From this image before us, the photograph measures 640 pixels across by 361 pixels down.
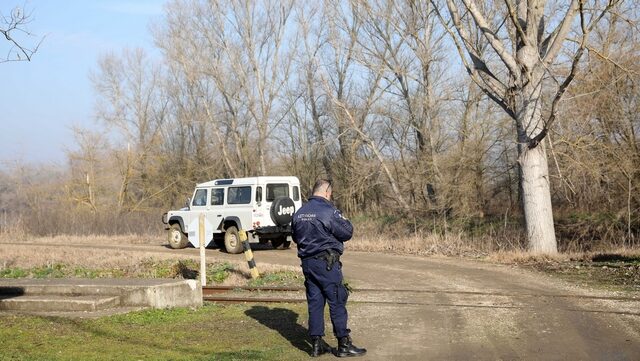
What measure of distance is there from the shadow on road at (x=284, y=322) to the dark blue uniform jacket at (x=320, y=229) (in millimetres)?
1200

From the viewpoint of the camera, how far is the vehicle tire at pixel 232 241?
72.7ft

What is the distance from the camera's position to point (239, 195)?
878 inches

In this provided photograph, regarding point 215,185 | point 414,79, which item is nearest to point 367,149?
point 414,79

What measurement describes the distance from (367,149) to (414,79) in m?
4.64

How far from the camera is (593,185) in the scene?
23375 millimetres

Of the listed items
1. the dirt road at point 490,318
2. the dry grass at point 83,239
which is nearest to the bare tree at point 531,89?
the dirt road at point 490,318

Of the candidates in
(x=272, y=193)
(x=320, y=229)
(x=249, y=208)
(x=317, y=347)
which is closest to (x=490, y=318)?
(x=317, y=347)

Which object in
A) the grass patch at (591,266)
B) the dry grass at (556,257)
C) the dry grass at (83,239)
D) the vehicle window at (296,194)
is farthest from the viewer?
the dry grass at (83,239)

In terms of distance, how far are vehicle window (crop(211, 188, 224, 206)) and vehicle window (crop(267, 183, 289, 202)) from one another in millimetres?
1628

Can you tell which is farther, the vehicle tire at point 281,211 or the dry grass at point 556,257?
the vehicle tire at point 281,211

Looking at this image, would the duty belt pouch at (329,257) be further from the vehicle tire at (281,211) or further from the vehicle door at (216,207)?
the vehicle door at (216,207)

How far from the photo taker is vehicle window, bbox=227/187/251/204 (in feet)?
72.6

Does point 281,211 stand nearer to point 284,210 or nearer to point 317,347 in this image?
point 284,210

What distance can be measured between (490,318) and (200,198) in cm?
1545
